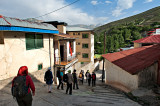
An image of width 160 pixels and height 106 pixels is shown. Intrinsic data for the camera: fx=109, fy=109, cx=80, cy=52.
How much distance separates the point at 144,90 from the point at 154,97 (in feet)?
2.75

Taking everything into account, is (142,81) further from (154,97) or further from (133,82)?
(154,97)

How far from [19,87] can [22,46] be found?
6649 mm

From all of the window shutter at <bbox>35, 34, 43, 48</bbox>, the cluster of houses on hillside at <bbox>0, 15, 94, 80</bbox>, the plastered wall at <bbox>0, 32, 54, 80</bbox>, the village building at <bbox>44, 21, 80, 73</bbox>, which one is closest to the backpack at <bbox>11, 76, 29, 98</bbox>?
the cluster of houses on hillside at <bbox>0, 15, 94, 80</bbox>

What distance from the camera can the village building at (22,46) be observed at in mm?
7238

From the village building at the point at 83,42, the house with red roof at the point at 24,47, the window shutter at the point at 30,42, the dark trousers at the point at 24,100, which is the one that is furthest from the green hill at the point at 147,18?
the dark trousers at the point at 24,100

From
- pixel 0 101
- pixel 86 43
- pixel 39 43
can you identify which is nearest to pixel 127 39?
pixel 86 43

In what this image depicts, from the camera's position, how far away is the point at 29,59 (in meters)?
9.37

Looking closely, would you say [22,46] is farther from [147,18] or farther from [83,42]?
[147,18]

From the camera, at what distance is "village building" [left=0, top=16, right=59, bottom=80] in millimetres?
7238

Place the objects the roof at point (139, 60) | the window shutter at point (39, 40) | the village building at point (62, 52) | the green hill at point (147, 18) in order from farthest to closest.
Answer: the green hill at point (147, 18) → the village building at point (62, 52) → the window shutter at point (39, 40) → the roof at point (139, 60)

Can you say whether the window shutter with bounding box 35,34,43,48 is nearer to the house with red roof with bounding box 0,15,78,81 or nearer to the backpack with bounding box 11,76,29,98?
the house with red roof with bounding box 0,15,78,81

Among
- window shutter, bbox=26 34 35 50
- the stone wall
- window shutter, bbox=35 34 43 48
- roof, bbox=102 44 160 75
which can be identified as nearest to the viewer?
the stone wall

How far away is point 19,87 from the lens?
287 cm

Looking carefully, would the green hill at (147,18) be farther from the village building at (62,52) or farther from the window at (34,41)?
the window at (34,41)
